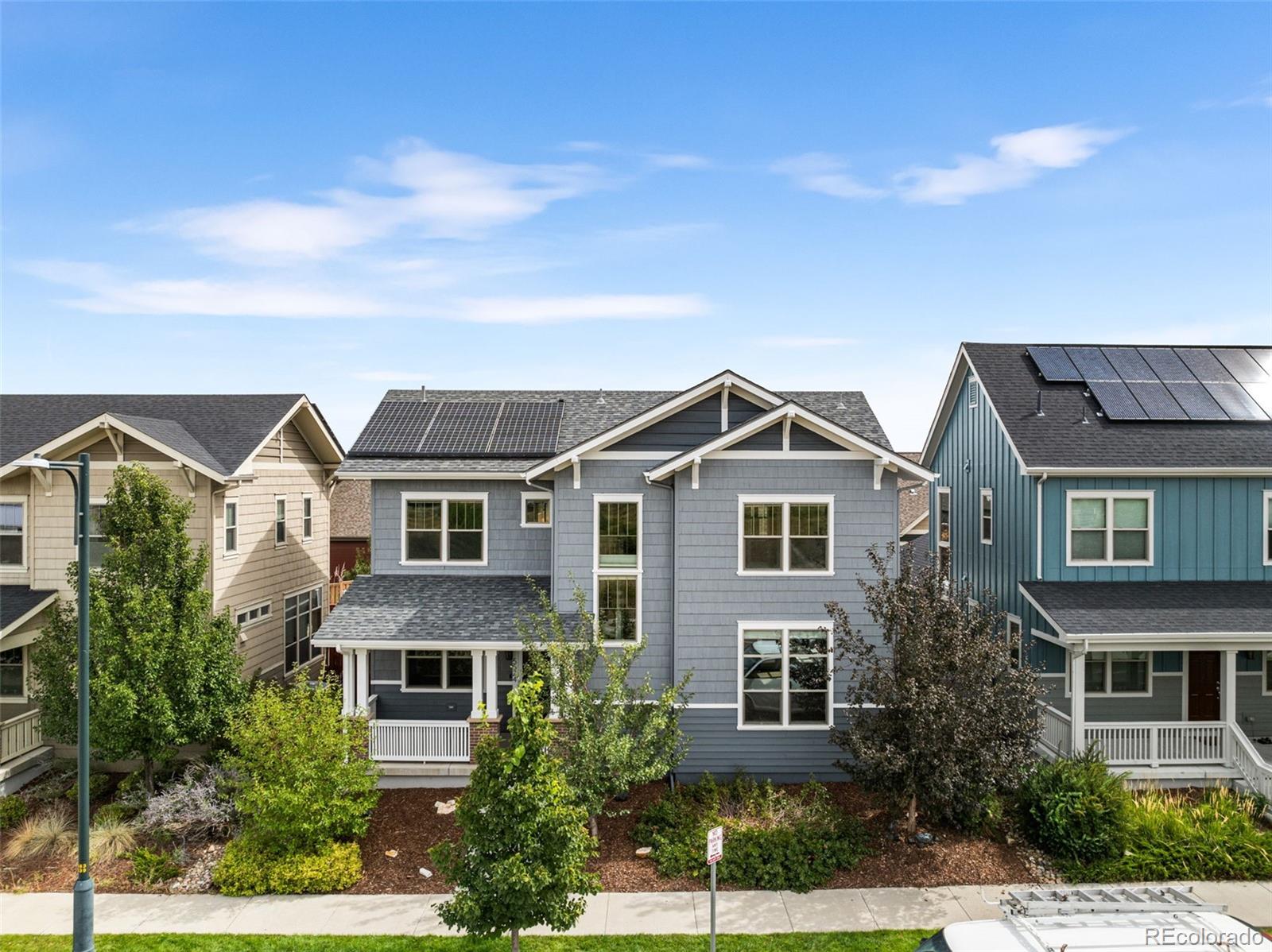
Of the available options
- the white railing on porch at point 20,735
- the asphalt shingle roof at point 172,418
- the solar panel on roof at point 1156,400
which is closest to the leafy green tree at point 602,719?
the asphalt shingle roof at point 172,418

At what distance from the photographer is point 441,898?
1256 cm

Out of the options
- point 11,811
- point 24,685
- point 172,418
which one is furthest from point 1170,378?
point 24,685

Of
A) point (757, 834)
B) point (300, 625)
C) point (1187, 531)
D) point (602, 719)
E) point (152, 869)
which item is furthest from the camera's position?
point (300, 625)

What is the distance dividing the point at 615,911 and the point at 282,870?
520cm

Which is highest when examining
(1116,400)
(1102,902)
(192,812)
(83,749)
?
(1116,400)

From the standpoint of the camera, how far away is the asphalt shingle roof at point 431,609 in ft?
54.6

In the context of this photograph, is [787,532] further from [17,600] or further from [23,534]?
[23,534]

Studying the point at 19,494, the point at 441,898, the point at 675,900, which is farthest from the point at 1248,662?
the point at 19,494

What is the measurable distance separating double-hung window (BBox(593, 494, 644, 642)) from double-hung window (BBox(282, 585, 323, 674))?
9221 millimetres

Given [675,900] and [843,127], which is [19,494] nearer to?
[675,900]

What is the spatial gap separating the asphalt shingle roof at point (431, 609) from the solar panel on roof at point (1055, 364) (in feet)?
41.4

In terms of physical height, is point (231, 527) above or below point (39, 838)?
above

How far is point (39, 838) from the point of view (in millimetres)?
14172

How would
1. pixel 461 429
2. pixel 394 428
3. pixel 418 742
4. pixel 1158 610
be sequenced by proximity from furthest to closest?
pixel 461 429, pixel 394 428, pixel 418 742, pixel 1158 610
